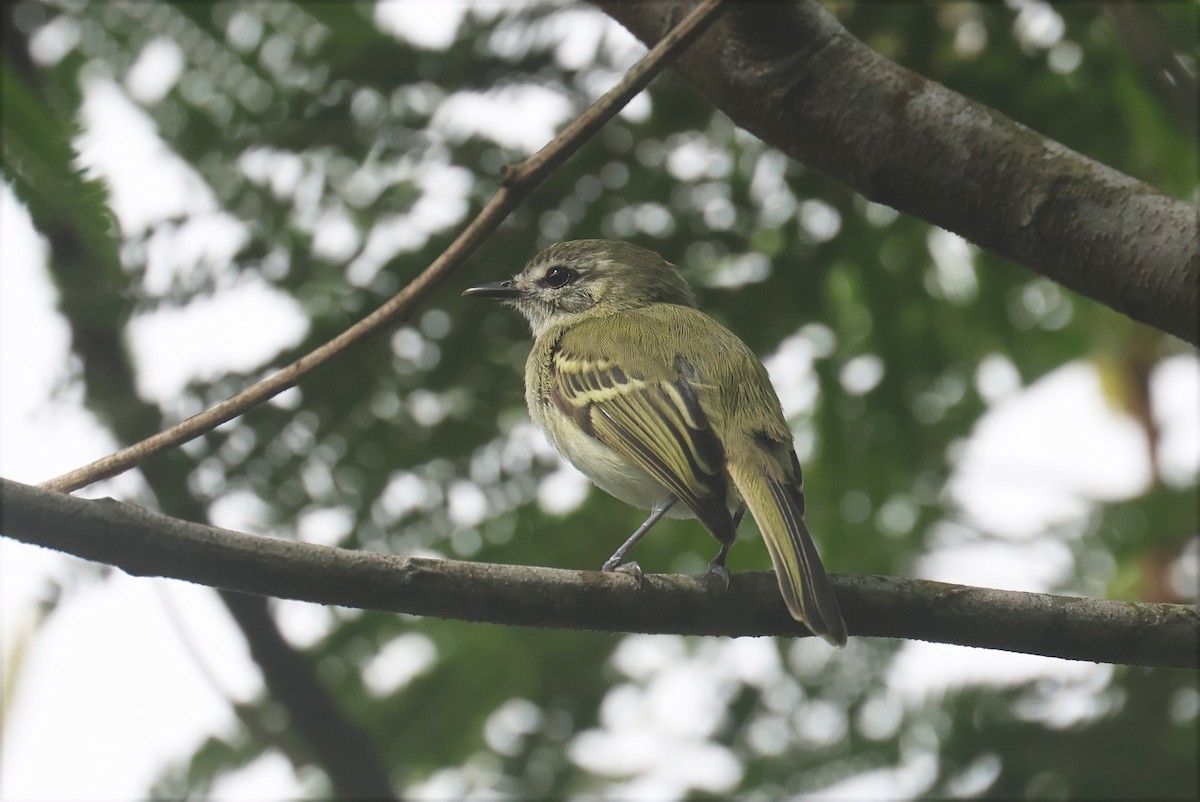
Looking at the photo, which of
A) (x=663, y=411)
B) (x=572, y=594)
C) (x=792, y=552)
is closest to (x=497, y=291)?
(x=663, y=411)

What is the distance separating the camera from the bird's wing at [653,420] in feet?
11.9

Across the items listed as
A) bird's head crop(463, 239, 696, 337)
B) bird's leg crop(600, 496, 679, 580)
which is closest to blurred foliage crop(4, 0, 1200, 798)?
bird's head crop(463, 239, 696, 337)

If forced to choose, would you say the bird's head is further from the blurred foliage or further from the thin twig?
the thin twig

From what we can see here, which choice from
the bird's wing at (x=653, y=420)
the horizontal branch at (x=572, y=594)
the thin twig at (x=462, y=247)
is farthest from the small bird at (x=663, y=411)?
the thin twig at (x=462, y=247)

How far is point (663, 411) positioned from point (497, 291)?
1.10 m

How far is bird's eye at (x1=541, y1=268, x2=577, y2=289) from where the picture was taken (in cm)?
495

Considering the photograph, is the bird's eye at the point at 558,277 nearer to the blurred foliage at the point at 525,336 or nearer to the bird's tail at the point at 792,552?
the blurred foliage at the point at 525,336

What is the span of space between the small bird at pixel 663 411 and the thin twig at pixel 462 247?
34.3 inches

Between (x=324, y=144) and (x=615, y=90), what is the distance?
2.44m

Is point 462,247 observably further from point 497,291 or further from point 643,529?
point 497,291

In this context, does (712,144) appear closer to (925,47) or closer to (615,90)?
(925,47)

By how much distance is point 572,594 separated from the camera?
2621 mm

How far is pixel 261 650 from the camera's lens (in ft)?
16.0

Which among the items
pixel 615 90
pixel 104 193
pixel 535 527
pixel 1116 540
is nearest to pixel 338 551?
pixel 104 193
